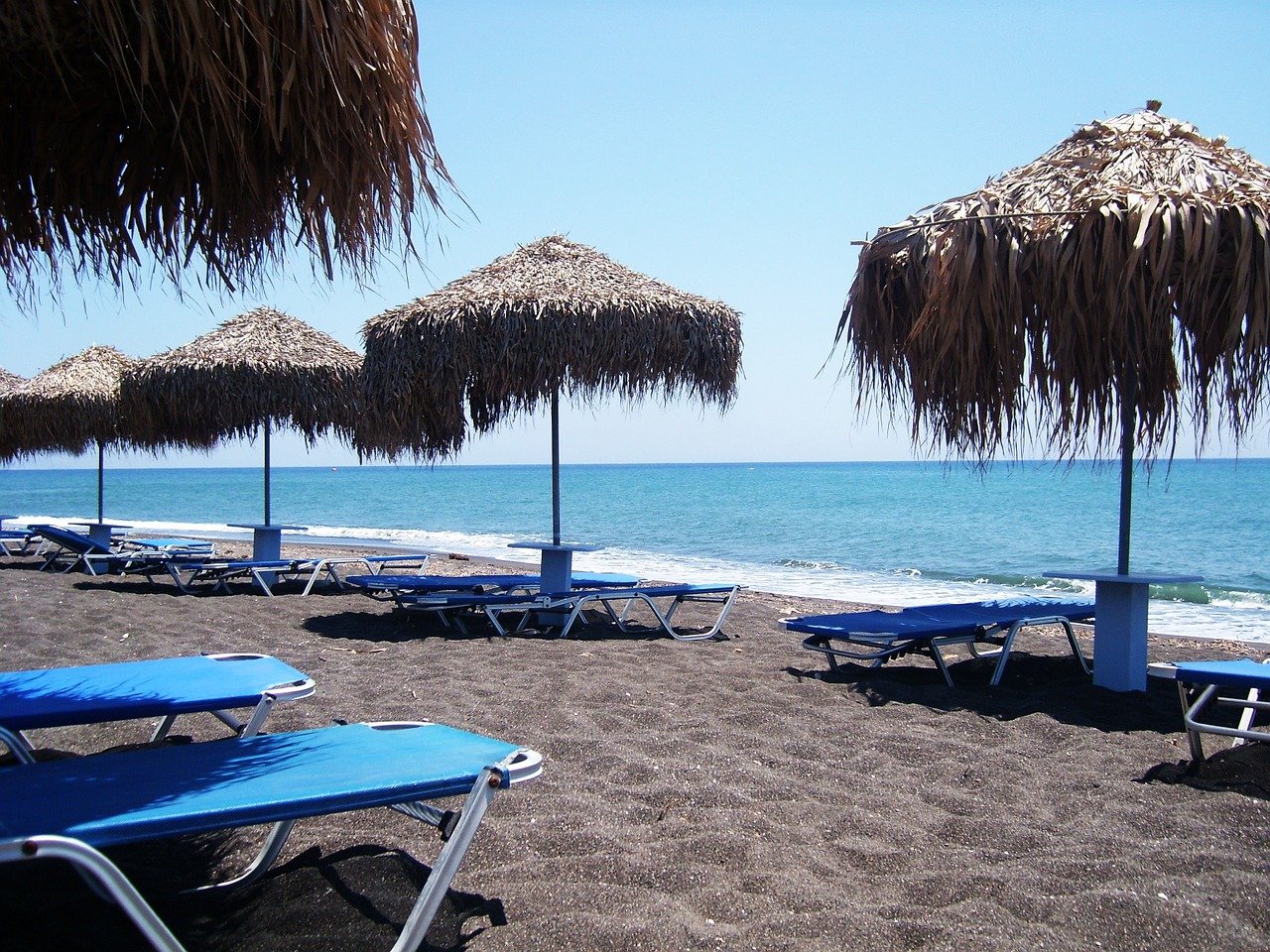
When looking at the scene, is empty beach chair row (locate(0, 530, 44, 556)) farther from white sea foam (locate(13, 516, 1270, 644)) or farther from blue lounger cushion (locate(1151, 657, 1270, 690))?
blue lounger cushion (locate(1151, 657, 1270, 690))

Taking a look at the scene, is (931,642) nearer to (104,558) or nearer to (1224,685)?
(1224,685)

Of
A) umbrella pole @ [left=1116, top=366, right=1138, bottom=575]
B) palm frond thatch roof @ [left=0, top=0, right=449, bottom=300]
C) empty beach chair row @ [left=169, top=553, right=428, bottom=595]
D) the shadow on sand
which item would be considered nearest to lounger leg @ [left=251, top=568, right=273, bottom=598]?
empty beach chair row @ [left=169, top=553, right=428, bottom=595]

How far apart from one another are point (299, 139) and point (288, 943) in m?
1.98

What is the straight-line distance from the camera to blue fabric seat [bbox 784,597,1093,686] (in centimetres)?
470

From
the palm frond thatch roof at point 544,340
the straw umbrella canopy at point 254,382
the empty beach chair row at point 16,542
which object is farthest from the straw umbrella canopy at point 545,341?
the empty beach chair row at point 16,542

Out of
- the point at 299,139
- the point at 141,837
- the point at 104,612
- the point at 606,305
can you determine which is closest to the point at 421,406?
the point at 606,305

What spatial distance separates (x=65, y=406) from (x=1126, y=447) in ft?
40.4

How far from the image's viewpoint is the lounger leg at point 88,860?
57.2 inches

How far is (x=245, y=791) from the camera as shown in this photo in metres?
1.80

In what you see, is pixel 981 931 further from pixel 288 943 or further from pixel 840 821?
pixel 288 943

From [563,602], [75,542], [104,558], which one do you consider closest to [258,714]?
[563,602]

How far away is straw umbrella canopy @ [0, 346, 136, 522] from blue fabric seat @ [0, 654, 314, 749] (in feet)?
33.7

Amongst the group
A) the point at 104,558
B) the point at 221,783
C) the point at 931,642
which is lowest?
the point at 104,558

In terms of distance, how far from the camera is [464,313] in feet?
20.7
